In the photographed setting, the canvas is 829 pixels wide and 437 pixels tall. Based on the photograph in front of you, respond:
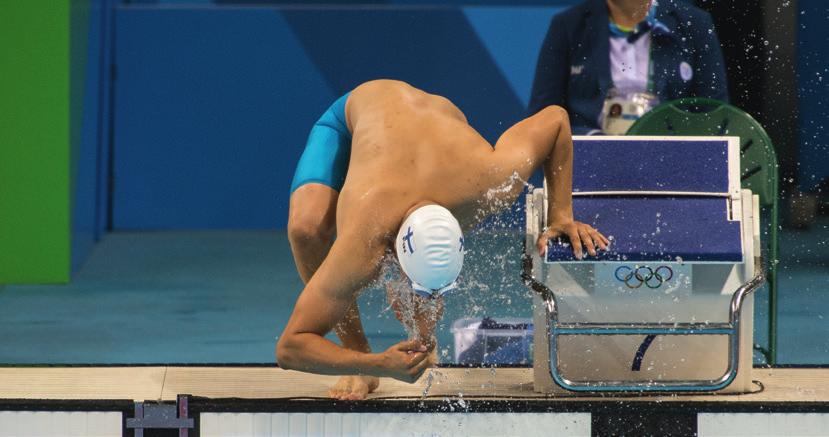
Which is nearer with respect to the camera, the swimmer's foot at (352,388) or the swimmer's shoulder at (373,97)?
the swimmer's foot at (352,388)

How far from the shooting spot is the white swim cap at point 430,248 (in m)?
3.43

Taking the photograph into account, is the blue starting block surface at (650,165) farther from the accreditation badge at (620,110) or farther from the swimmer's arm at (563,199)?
the accreditation badge at (620,110)

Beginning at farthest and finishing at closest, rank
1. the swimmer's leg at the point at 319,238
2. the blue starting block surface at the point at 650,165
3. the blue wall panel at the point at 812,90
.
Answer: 1. the blue wall panel at the point at 812,90
2. the blue starting block surface at the point at 650,165
3. the swimmer's leg at the point at 319,238

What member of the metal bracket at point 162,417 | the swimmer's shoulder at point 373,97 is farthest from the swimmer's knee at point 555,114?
the metal bracket at point 162,417

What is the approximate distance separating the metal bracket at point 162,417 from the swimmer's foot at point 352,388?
436 millimetres

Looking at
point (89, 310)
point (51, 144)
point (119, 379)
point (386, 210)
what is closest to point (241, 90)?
point (51, 144)

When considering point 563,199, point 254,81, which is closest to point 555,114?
point 563,199

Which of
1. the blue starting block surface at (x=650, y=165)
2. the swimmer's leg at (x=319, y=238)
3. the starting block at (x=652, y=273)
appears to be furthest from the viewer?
the blue starting block surface at (x=650, y=165)

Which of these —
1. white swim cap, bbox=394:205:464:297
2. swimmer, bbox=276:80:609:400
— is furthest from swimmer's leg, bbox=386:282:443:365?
white swim cap, bbox=394:205:464:297

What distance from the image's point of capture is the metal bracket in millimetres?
3752

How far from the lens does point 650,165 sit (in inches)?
161

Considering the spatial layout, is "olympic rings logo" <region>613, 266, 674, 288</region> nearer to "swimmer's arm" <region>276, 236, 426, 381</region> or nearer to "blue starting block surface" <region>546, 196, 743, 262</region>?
"blue starting block surface" <region>546, 196, 743, 262</region>

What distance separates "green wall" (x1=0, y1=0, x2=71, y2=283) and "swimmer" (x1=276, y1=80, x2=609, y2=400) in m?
4.42

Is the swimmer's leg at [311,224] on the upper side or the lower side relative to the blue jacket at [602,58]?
lower
